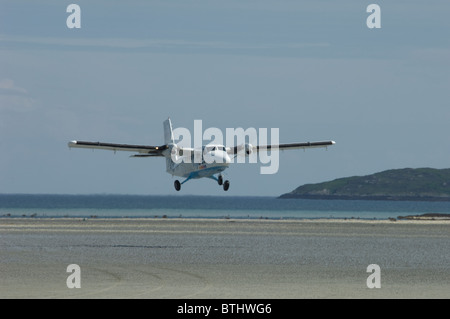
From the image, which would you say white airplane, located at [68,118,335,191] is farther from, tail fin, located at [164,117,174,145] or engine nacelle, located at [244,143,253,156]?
tail fin, located at [164,117,174,145]

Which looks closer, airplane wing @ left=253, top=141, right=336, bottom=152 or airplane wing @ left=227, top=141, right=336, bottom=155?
airplane wing @ left=227, top=141, right=336, bottom=155

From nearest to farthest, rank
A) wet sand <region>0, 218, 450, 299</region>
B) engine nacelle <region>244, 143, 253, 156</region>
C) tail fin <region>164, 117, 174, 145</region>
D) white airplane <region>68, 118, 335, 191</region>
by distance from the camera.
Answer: wet sand <region>0, 218, 450, 299</region> < white airplane <region>68, 118, 335, 191</region> < engine nacelle <region>244, 143, 253, 156</region> < tail fin <region>164, 117, 174, 145</region>

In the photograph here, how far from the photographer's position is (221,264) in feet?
116

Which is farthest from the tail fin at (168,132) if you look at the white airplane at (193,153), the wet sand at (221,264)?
the wet sand at (221,264)

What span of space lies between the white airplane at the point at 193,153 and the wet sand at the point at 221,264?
4227 mm

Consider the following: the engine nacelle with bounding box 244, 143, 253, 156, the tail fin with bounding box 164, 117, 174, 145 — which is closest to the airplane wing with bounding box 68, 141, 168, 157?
the engine nacelle with bounding box 244, 143, 253, 156

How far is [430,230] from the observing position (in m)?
65.8

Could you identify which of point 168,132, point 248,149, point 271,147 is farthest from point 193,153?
point 168,132

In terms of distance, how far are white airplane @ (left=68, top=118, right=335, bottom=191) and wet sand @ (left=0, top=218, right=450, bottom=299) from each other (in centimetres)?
423

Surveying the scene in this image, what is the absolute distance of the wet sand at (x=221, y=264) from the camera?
86.5 feet

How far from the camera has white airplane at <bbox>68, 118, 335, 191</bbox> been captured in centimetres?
5236
